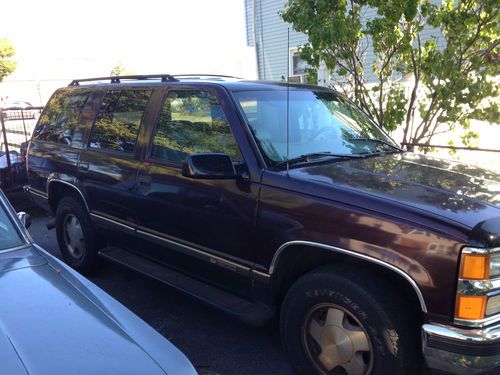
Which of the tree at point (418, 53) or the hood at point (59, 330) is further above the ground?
the tree at point (418, 53)

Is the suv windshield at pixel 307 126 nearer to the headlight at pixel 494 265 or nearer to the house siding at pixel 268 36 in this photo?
the headlight at pixel 494 265

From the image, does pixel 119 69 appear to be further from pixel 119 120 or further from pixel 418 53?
pixel 119 120

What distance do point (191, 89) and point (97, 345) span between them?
2.29 metres

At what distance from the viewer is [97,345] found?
72.9 inches

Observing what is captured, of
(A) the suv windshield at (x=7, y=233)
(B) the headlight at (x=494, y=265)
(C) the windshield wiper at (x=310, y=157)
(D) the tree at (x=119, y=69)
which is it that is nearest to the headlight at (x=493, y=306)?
(B) the headlight at (x=494, y=265)

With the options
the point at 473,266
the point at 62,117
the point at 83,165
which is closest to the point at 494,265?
the point at 473,266

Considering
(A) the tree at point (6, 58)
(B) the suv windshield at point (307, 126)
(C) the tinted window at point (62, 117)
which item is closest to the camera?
(B) the suv windshield at point (307, 126)

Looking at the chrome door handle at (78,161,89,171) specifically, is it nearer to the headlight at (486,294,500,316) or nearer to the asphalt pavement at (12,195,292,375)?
the asphalt pavement at (12,195,292,375)

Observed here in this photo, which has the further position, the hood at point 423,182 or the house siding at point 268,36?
the house siding at point 268,36

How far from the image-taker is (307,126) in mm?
3574

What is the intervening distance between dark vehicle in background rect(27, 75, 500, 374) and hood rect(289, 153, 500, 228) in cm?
1

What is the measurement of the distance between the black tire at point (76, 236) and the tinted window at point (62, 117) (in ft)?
2.17

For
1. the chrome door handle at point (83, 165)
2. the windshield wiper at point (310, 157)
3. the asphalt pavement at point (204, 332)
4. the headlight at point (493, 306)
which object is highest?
A: the windshield wiper at point (310, 157)

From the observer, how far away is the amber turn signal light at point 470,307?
2262 millimetres
